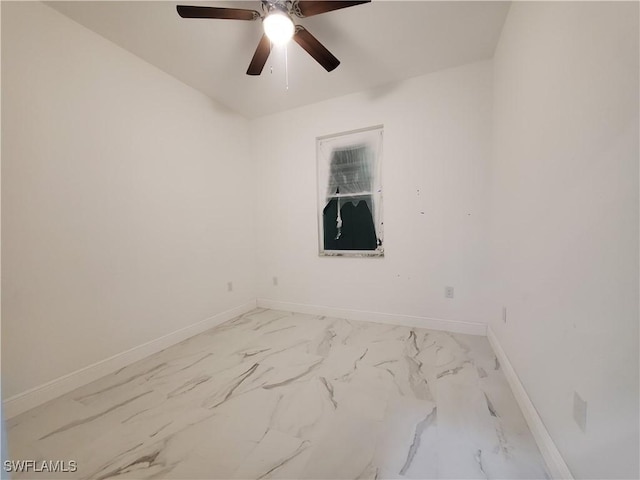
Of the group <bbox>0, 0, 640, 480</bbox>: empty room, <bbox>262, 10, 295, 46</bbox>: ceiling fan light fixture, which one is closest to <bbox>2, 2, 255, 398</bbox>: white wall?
<bbox>0, 0, 640, 480</bbox>: empty room

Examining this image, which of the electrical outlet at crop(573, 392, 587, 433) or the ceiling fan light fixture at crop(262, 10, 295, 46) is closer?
the electrical outlet at crop(573, 392, 587, 433)

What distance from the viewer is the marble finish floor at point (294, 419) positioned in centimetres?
114

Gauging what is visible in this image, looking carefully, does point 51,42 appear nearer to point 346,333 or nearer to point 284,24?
point 284,24

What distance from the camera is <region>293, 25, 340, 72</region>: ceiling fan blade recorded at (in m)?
1.66

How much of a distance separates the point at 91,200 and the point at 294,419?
81.6 inches

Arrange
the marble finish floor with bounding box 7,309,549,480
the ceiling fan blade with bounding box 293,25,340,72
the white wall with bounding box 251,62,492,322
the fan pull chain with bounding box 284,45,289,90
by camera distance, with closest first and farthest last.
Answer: the marble finish floor with bounding box 7,309,549,480
the ceiling fan blade with bounding box 293,25,340,72
the fan pull chain with bounding box 284,45,289,90
the white wall with bounding box 251,62,492,322

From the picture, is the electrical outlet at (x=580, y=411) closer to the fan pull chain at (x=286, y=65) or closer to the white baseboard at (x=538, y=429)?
the white baseboard at (x=538, y=429)

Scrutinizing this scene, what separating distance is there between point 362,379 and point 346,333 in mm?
769

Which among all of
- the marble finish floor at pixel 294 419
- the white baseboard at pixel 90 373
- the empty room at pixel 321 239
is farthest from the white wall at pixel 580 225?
the white baseboard at pixel 90 373

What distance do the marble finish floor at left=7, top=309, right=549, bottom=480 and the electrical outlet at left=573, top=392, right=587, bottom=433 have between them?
0.37 m

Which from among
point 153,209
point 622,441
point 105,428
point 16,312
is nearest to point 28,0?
point 153,209

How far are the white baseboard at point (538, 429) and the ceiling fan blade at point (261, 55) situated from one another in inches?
106

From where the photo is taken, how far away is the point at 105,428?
1392 millimetres

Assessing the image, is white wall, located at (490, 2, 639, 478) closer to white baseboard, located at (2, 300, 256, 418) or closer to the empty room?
the empty room
